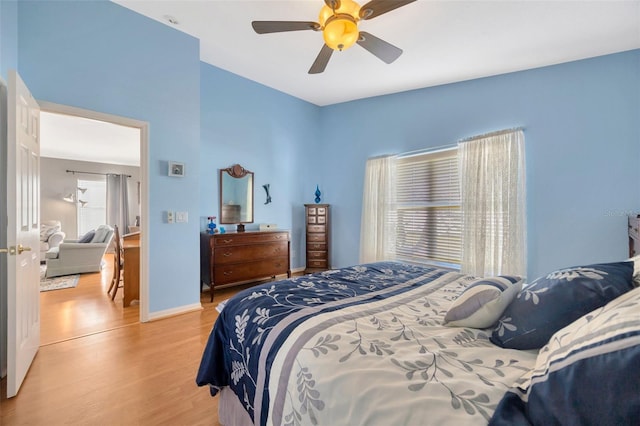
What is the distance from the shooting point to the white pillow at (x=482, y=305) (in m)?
1.12

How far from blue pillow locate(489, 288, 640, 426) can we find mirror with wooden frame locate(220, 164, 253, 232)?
12.7ft

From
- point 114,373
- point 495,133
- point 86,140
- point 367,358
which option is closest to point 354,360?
point 367,358

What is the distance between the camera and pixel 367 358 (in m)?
0.90

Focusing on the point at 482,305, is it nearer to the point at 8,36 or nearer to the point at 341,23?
the point at 341,23

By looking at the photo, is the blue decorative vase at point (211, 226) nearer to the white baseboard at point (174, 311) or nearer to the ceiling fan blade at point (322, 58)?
the white baseboard at point (174, 311)

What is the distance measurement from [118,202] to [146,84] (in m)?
6.93

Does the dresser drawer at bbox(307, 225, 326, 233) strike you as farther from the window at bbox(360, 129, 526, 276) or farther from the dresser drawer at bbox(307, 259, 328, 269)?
the window at bbox(360, 129, 526, 276)

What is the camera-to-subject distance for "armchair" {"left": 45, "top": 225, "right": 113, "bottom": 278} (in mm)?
4953

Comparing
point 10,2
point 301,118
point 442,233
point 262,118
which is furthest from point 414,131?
point 10,2

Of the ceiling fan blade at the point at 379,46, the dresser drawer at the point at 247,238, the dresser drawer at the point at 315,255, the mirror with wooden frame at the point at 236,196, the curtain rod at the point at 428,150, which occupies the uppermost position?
the ceiling fan blade at the point at 379,46

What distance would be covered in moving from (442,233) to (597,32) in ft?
8.69

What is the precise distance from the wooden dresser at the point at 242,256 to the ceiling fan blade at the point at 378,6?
2906mm

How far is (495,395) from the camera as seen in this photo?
28.1 inches

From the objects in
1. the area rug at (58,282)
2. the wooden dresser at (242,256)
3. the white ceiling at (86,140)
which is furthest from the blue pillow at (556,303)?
the area rug at (58,282)
